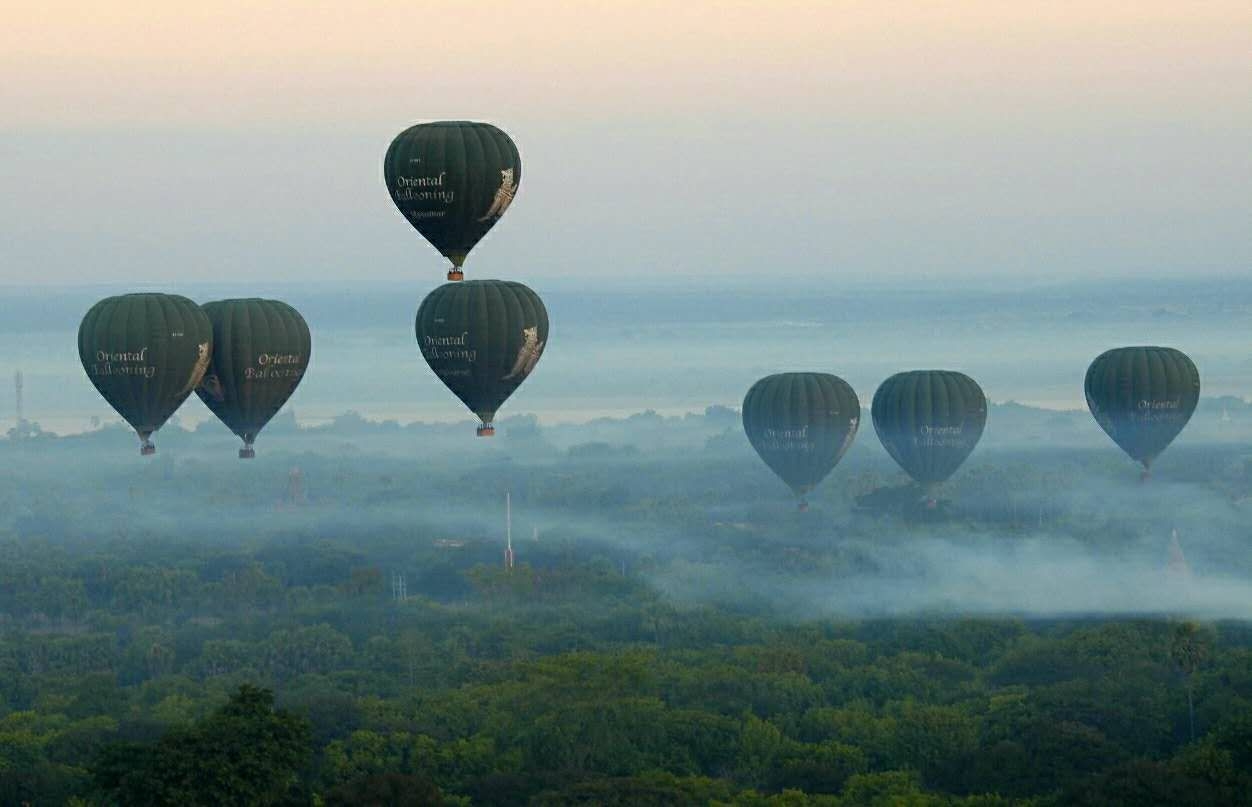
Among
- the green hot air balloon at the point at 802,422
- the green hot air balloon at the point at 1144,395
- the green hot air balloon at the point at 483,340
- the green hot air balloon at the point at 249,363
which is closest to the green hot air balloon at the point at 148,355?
the green hot air balloon at the point at 249,363

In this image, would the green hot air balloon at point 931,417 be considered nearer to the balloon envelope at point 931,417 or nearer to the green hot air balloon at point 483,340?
the balloon envelope at point 931,417

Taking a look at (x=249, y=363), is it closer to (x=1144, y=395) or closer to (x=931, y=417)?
(x=931, y=417)

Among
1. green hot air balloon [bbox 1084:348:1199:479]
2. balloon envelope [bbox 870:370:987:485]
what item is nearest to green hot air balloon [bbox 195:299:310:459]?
balloon envelope [bbox 870:370:987:485]

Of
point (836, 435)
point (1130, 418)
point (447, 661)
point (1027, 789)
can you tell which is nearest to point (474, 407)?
point (1027, 789)

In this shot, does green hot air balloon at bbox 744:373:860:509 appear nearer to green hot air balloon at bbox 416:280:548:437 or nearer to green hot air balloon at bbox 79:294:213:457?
green hot air balloon at bbox 416:280:548:437

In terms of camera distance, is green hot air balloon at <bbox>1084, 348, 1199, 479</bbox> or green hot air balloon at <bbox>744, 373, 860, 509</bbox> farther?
green hot air balloon at <bbox>1084, 348, 1199, 479</bbox>

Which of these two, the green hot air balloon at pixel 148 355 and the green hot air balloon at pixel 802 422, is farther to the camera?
the green hot air balloon at pixel 802 422

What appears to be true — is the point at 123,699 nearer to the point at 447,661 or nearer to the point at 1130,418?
the point at 447,661
